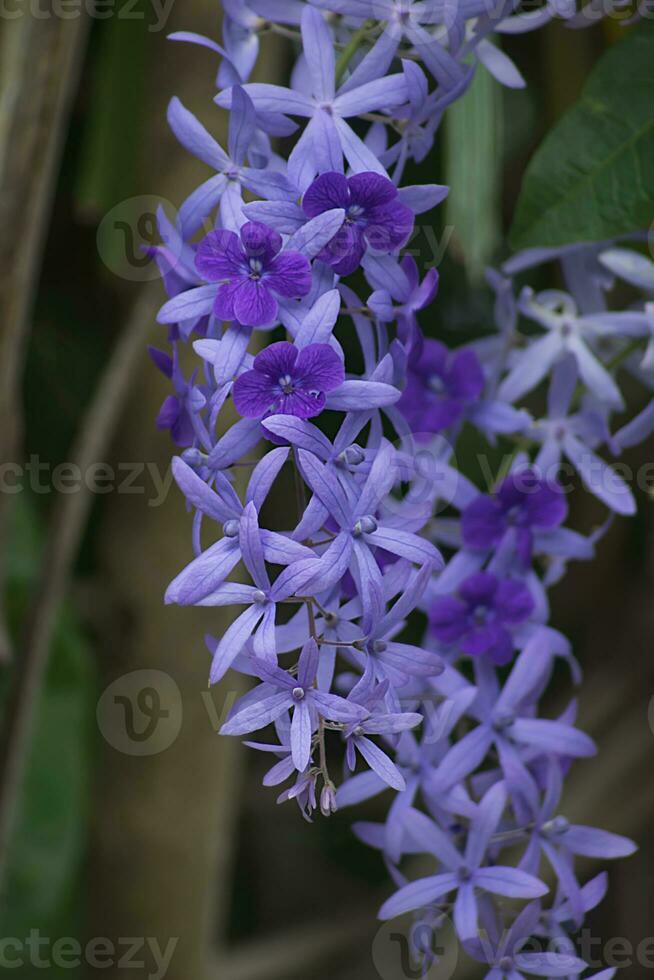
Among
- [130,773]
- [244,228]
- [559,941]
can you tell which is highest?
[244,228]

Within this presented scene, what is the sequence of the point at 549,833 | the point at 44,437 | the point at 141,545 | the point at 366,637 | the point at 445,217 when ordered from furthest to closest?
the point at 44,437, the point at 141,545, the point at 445,217, the point at 549,833, the point at 366,637

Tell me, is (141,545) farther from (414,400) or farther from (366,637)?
(366,637)

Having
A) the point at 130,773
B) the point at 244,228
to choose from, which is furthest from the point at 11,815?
the point at 244,228

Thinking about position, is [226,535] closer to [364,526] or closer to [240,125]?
[364,526]

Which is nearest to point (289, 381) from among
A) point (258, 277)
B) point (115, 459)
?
point (258, 277)

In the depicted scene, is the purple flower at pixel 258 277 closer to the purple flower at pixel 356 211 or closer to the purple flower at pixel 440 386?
the purple flower at pixel 356 211

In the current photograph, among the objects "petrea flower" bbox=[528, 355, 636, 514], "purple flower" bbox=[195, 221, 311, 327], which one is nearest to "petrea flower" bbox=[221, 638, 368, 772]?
"purple flower" bbox=[195, 221, 311, 327]
